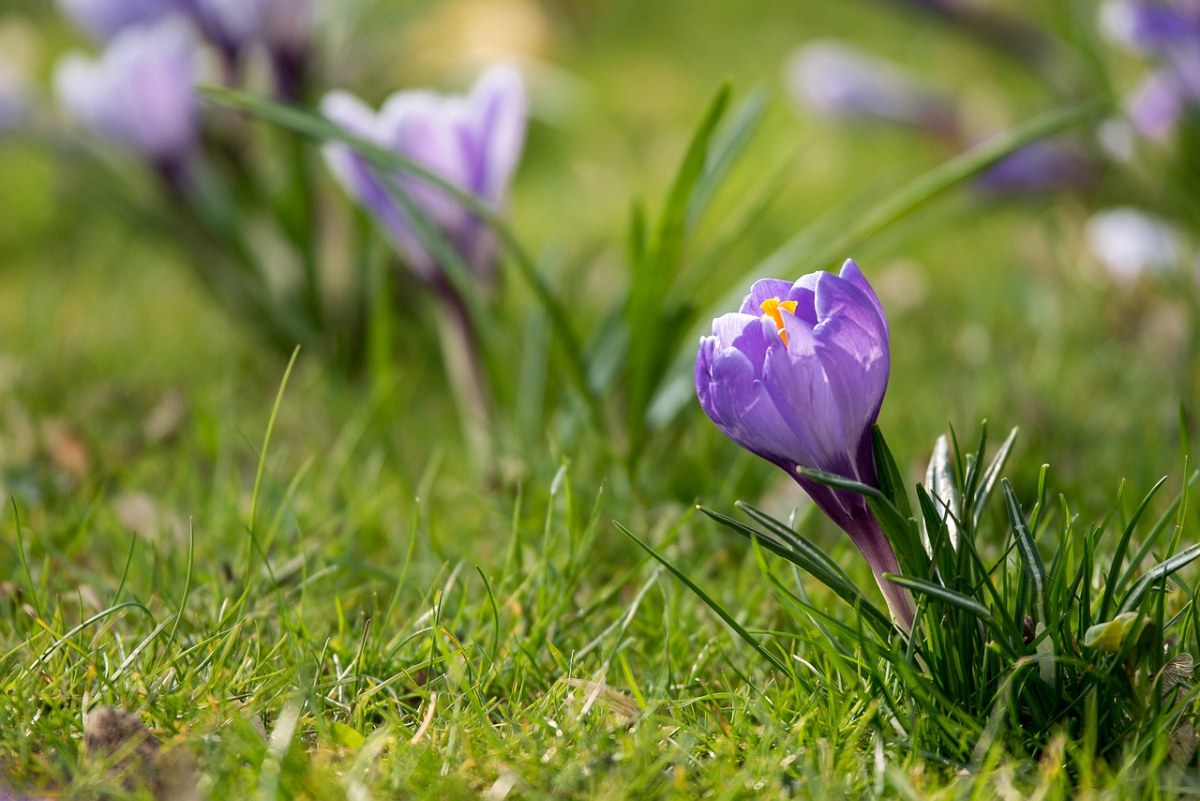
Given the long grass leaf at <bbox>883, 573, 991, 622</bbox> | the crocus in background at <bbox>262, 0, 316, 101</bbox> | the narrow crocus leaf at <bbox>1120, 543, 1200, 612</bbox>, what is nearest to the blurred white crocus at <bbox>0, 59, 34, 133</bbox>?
the crocus in background at <bbox>262, 0, 316, 101</bbox>

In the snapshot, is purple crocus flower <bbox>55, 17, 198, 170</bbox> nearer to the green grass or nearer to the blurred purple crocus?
the green grass

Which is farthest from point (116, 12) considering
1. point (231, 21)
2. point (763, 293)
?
point (763, 293)

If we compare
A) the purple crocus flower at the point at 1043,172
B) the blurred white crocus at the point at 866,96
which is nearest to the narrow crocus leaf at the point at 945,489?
the purple crocus flower at the point at 1043,172

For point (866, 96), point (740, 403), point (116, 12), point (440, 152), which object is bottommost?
→ point (740, 403)

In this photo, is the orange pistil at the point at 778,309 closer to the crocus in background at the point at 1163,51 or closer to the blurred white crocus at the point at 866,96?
the crocus in background at the point at 1163,51

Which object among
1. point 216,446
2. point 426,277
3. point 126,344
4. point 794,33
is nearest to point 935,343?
point 426,277

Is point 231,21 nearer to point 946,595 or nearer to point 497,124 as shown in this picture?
point 497,124
